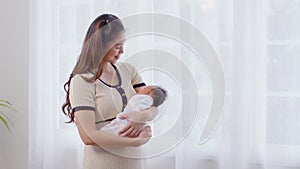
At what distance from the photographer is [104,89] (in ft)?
5.29

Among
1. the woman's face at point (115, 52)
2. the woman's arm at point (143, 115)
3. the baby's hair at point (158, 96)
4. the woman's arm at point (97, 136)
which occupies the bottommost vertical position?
the woman's arm at point (97, 136)

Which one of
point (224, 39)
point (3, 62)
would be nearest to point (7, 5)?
point (3, 62)

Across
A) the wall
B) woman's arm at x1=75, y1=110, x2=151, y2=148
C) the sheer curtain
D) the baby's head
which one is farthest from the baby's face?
the wall

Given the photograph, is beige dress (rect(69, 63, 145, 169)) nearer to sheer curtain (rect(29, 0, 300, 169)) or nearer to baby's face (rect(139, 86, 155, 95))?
baby's face (rect(139, 86, 155, 95))

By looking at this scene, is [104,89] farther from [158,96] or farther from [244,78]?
[244,78]

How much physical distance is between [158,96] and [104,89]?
21cm

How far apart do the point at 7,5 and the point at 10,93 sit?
22.0 inches

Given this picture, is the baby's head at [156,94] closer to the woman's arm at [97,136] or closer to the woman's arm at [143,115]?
the woman's arm at [143,115]

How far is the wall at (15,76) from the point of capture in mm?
2752

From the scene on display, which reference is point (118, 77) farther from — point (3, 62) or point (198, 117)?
point (3, 62)

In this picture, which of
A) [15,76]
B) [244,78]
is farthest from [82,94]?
[15,76]

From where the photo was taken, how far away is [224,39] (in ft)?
7.72

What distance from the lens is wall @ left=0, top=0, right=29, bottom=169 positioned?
9.03ft

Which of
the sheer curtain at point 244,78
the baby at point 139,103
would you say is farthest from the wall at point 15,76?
the baby at point 139,103
